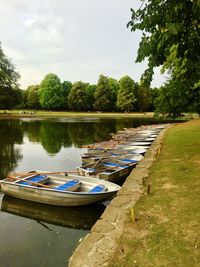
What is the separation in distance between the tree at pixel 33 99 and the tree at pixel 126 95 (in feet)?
89.4

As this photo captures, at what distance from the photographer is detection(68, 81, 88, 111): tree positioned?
9000 cm

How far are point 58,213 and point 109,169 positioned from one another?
3.95 metres

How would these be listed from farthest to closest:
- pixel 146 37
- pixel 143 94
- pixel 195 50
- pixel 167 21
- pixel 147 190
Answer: pixel 143 94 < pixel 147 190 < pixel 146 37 < pixel 195 50 < pixel 167 21

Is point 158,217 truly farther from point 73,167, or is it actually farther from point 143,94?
point 143,94

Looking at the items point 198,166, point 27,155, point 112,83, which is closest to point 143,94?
point 112,83

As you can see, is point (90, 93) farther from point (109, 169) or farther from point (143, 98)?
point (109, 169)

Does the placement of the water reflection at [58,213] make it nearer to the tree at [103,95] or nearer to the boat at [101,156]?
the boat at [101,156]

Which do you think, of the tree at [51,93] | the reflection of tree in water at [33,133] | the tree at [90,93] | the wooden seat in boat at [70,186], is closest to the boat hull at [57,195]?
the wooden seat in boat at [70,186]

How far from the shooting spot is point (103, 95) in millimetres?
89625

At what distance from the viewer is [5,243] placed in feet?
26.2

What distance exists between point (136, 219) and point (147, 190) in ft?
6.21

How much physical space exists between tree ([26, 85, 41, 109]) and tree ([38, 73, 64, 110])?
3068 mm

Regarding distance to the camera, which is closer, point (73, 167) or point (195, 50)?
point (195, 50)

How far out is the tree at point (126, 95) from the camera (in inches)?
3438
